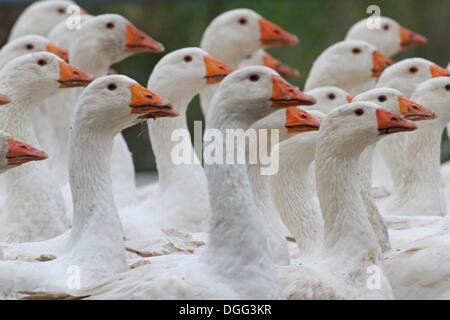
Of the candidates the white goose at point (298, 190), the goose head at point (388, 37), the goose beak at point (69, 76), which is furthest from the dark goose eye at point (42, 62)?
the goose head at point (388, 37)

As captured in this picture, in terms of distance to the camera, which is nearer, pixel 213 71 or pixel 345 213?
pixel 345 213

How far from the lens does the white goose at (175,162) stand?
43.8 ft

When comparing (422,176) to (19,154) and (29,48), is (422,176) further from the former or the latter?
(19,154)

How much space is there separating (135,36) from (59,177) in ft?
4.84

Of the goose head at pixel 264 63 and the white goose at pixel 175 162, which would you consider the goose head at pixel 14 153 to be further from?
the goose head at pixel 264 63

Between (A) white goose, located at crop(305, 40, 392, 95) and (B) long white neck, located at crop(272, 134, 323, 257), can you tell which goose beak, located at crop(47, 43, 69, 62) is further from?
(B) long white neck, located at crop(272, 134, 323, 257)

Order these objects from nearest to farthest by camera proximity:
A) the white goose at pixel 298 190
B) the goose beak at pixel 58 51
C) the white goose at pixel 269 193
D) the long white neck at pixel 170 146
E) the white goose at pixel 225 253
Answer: the white goose at pixel 225 253
the white goose at pixel 269 193
the white goose at pixel 298 190
the long white neck at pixel 170 146
the goose beak at pixel 58 51

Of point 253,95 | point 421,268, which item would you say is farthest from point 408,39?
point 253,95

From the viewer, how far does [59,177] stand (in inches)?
585

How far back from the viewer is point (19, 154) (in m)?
11.2

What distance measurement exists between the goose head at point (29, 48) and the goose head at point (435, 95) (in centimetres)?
345

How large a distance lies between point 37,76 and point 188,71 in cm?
144
